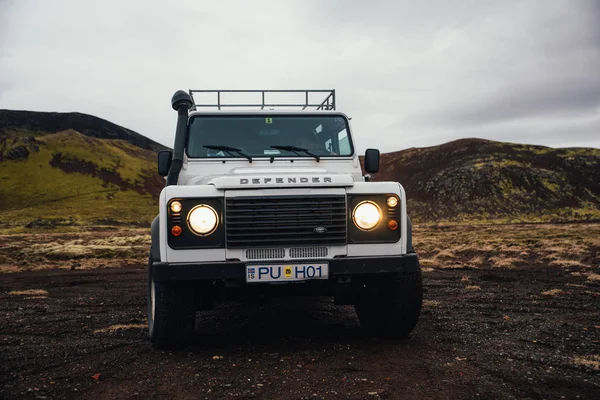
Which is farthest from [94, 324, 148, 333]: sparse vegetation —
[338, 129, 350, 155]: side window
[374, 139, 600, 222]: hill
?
[374, 139, 600, 222]: hill

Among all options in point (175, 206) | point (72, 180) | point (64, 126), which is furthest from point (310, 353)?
point (64, 126)

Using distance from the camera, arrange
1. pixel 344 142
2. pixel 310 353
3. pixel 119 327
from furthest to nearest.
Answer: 1. pixel 344 142
2. pixel 119 327
3. pixel 310 353

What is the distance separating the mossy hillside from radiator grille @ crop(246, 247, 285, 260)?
230 ft

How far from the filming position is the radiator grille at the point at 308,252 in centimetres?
441

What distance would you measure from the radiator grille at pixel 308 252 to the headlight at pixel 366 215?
16.8 inches

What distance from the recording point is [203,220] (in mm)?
4316

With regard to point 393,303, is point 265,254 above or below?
above

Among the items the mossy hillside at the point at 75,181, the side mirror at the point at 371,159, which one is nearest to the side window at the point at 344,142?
the side mirror at the point at 371,159

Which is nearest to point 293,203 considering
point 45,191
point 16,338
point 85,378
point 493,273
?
point 85,378

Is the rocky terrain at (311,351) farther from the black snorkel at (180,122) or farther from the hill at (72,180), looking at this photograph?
the hill at (72,180)

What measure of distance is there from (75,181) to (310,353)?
116013 mm

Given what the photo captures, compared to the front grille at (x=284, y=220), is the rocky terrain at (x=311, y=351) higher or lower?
lower

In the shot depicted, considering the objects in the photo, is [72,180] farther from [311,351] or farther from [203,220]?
[311,351]

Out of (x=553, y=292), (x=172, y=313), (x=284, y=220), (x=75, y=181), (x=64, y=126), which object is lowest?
(x=553, y=292)
